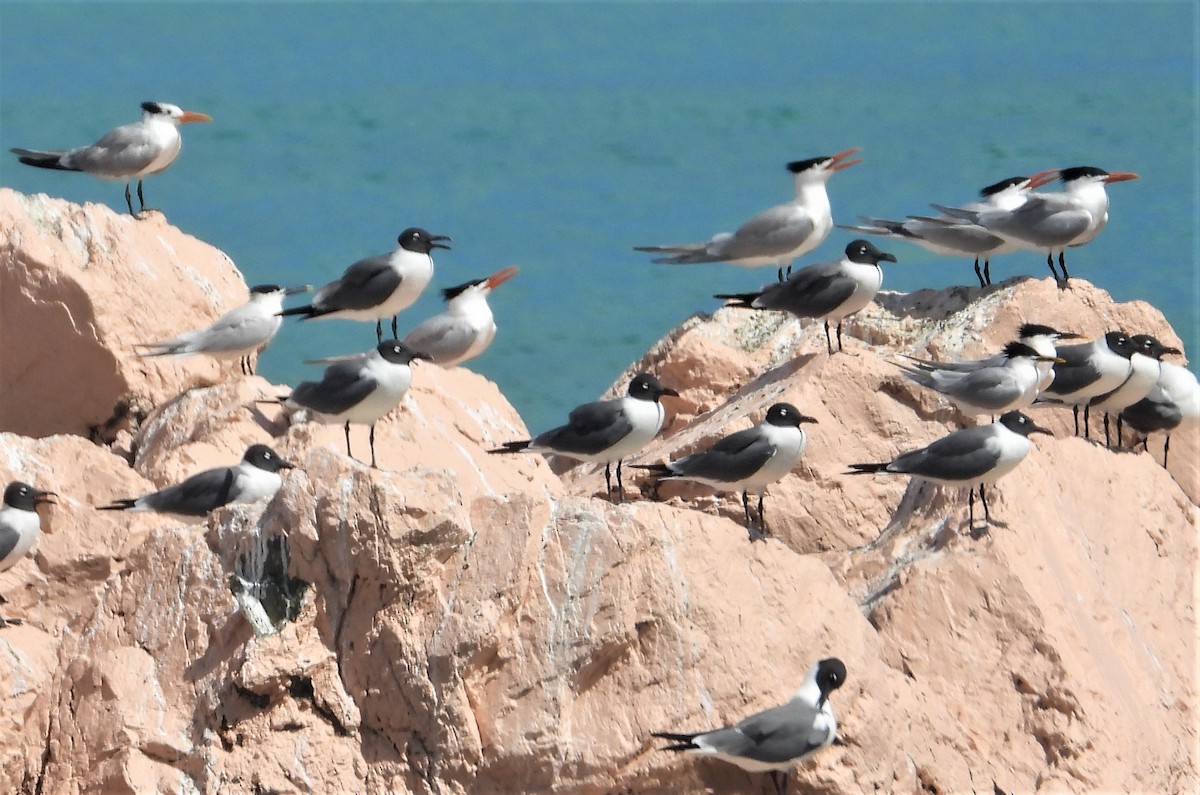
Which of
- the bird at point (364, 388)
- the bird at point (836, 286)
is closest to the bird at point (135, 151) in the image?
the bird at point (364, 388)

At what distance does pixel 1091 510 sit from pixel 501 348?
1092 inches

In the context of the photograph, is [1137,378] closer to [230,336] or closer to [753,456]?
[753,456]

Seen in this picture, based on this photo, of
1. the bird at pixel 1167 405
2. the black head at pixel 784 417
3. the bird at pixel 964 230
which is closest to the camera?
the black head at pixel 784 417

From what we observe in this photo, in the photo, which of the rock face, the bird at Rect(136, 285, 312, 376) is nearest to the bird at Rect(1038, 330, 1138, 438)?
the rock face

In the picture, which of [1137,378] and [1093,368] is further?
[1137,378]

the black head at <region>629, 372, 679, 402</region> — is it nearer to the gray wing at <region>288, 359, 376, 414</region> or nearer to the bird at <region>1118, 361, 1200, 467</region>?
the gray wing at <region>288, 359, 376, 414</region>

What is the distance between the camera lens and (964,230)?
1598cm

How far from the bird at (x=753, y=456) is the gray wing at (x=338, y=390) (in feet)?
5.88

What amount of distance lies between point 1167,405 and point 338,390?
18.8ft

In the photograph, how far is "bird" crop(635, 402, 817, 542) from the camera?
1142 centimetres

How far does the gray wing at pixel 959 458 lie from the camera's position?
35.9 feet

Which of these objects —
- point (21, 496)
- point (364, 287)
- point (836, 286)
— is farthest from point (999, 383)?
point (21, 496)

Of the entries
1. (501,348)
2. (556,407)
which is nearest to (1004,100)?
(501,348)

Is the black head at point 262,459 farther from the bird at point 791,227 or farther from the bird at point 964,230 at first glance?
the bird at point 964,230
